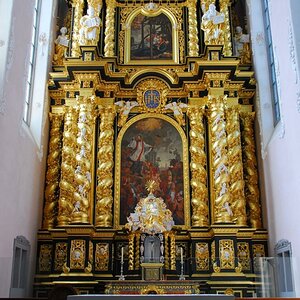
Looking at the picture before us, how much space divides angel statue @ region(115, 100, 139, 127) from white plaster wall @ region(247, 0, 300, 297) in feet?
13.6

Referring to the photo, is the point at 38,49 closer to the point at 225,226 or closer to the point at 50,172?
the point at 50,172

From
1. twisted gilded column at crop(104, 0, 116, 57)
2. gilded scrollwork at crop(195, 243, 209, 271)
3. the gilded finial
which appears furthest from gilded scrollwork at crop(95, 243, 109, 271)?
twisted gilded column at crop(104, 0, 116, 57)

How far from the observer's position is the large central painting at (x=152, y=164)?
50.0ft

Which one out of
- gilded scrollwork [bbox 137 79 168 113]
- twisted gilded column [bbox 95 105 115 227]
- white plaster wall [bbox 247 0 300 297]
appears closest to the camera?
white plaster wall [bbox 247 0 300 297]

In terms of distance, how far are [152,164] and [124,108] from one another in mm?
2122

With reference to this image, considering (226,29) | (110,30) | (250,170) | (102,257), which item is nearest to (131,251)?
(102,257)

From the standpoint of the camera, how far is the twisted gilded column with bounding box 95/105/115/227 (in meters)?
14.9

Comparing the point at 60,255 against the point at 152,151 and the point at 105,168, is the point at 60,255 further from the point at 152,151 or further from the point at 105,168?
the point at 152,151

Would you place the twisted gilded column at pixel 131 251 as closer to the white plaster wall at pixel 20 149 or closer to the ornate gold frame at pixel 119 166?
the ornate gold frame at pixel 119 166

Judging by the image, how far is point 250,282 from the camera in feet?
45.2

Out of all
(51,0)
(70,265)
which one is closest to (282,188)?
(70,265)

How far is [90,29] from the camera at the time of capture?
634 inches

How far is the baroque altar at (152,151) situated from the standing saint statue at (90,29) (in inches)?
1.5

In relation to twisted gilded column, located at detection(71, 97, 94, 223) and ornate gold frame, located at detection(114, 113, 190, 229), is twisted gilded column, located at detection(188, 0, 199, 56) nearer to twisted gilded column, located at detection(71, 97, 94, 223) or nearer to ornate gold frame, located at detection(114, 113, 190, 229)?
ornate gold frame, located at detection(114, 113, 190, 229)
